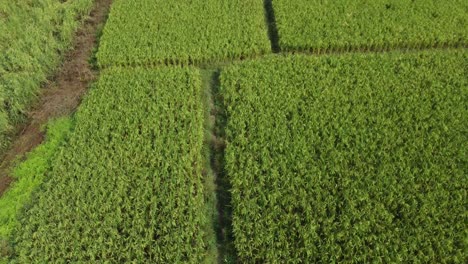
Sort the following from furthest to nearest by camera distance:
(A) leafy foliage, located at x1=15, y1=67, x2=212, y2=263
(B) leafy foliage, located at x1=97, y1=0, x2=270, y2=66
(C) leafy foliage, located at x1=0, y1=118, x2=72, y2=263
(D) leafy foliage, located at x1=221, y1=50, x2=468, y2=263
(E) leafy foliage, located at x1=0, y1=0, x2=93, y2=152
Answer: (B) leafy foliage, located at x1=97, y1=0, x2=270, y2=66
(E) leafy foliage, located at x1=0, y1=0, x2=93, y2=152
(C) leafy foliage, located at x1=0, y1=118, x2=72, y2=263
(A) leafy foliage, located at x1=15, y1=67, x2=212, y2=263
(D) leafy foliage, located at x1=221, y1=50, x2=468, y2=263

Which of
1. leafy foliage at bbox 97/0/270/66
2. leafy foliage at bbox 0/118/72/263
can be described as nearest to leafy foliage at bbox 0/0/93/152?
leafy foliage at bbox 0/118/72/263

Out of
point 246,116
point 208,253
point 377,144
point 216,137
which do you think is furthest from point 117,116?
point 377,144

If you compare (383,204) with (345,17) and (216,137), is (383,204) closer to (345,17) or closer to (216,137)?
(216,137)

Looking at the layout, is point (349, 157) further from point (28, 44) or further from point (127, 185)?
point (28, 44)

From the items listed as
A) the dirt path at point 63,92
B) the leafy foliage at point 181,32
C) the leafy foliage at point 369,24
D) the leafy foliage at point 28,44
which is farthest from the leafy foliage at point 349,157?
the leafy foliage at point 28,44

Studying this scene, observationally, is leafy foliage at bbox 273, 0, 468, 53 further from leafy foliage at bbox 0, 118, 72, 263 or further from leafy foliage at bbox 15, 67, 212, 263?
leafy foliage at bbox 0, 118, 72, 263

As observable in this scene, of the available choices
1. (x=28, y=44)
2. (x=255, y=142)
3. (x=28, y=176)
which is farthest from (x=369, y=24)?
(x=28, y=44)

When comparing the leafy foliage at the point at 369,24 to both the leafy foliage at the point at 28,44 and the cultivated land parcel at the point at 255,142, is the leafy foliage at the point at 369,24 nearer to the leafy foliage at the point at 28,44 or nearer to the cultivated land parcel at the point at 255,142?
the cultivated land parcel at the point at 255,142
